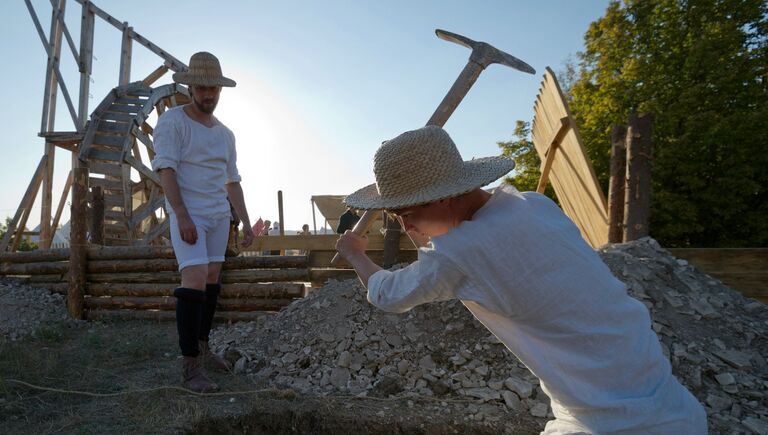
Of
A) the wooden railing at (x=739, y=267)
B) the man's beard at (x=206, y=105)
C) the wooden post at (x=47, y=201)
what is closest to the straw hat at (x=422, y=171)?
A: the man's beard at (x=206, y=105)

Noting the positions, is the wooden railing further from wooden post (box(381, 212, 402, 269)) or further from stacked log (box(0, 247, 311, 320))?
stacked log (box(0, 247, 311, 320))

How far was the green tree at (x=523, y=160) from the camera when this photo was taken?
49.7 ft

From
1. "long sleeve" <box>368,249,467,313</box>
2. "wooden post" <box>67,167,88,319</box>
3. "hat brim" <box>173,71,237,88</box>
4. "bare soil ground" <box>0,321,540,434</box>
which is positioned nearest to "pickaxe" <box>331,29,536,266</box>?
"bare soil ground" <box>0,321,540,434</box>

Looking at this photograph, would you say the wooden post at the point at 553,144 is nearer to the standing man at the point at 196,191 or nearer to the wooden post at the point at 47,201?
the standing man at the point at 196,191

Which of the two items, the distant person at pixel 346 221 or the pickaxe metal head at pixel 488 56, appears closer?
the pickaxe metal head at pixel 488 56

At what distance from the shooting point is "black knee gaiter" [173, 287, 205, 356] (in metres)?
2.69

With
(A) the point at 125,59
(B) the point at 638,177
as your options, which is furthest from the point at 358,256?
(A) the point at 125,59

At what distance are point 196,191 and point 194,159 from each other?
19 centimetres

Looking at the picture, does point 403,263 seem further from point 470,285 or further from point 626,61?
point 626,61

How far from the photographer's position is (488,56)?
332cm

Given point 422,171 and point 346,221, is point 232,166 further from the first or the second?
point 346,221

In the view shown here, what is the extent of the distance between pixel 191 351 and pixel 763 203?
1193 cm

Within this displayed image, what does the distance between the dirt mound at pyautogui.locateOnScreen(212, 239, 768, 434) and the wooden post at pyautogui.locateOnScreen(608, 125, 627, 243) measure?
0.52 m

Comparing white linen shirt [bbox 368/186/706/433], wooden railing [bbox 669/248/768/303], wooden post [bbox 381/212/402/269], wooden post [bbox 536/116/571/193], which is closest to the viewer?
white linen shirt [bbox 368/186/706/433]
